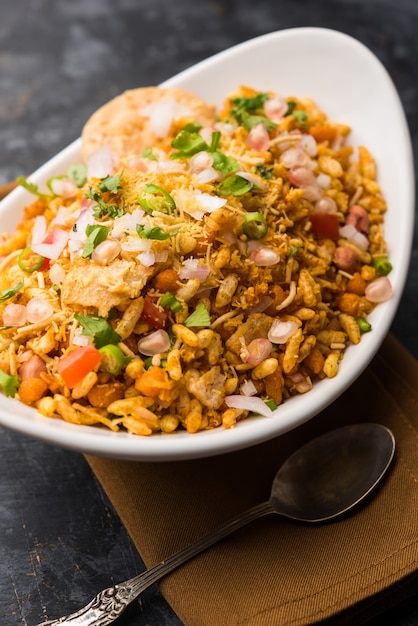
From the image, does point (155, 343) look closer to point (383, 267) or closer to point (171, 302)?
point (171, 302)

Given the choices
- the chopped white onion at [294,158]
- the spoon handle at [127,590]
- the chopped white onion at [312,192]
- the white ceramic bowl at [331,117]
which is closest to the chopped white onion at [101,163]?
the white ceramic bowl at [331,117]

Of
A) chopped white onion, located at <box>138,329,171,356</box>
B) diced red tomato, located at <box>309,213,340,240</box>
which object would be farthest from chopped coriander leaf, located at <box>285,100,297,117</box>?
chopped white onion, located at <box>138,329,171,356</box>

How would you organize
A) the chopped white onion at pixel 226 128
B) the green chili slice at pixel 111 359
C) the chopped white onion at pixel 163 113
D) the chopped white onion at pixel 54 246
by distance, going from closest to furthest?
the green chili slice at pixel 111 359 → the chopped white onion at pixel 54 246 → the chopped white onion at pixel 226 128 → the chopped white onion at pixel 163 113

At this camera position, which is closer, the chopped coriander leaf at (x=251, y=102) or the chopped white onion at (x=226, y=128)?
the chopped white onion at (x=226, y=128)

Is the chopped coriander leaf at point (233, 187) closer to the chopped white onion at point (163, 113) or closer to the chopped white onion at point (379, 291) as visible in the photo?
the chopped white onion at point (379, 291)

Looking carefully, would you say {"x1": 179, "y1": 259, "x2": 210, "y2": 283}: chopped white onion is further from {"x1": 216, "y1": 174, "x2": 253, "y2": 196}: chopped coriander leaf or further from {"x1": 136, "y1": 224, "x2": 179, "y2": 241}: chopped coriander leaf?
{"x1": 216, "y1": 174, "x2": 253, "y2": 196}: chopped coriander leaf

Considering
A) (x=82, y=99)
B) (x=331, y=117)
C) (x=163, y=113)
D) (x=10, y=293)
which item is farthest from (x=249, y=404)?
(x=82, y=99)
